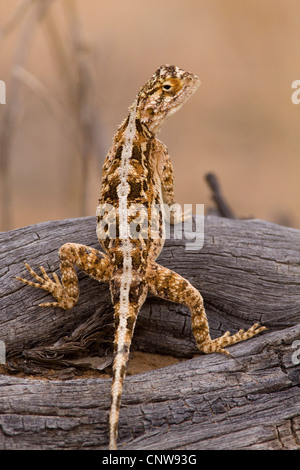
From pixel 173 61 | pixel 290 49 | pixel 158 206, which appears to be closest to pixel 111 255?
pixel 158 206

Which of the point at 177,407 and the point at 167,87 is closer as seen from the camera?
the point at 177,407

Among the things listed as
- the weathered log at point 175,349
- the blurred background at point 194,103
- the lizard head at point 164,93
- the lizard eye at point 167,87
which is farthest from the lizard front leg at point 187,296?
the blurred background at point 194,103

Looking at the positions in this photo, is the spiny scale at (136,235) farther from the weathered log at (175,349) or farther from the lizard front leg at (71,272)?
the weathered log at (175,349)

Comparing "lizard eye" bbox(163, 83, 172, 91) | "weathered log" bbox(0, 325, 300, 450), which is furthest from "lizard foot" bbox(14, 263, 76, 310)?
"lizard eye" bbox(163, 83, 172, 91)

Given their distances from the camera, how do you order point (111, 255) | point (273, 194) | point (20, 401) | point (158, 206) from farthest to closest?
A: point (273, 194), point (158, 206), point (111, 255), point (20, 401)

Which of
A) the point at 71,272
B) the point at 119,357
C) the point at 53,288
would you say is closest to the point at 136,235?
the point at 71,272

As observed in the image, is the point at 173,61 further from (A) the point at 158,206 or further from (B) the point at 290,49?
(A) the point at 158,206

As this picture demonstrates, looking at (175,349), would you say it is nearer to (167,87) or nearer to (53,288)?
(53,288)

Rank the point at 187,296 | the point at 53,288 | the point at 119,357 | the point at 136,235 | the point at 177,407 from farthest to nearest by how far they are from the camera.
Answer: the point at 53,288, the point at 136,235, the point at 187,296, the point at 177,407, the point at 119,357
